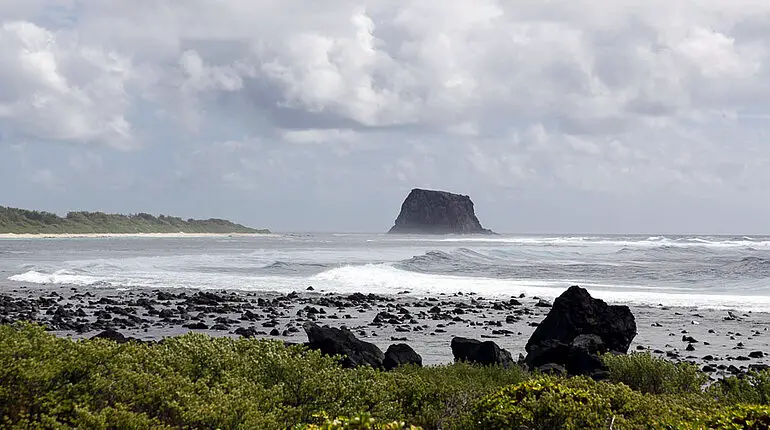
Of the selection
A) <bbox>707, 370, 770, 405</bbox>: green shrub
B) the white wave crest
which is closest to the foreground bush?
<bbox>707, 370, 770, 405</bbox>: green shrub

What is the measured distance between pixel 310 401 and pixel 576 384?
10.1 feet

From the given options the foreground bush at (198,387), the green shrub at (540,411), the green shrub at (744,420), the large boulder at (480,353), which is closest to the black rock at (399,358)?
the large boulder at (480,353)

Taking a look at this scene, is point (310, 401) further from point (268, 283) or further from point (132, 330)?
point (268, 283)

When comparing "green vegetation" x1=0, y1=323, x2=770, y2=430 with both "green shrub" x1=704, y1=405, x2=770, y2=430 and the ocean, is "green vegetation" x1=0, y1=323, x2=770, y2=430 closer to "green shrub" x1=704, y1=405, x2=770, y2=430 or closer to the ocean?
"green shrub" x1=704, y1=405, x2=770, y2=430

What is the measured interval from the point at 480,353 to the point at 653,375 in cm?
297

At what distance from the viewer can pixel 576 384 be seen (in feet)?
28.9

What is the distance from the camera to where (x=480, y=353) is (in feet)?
43.9

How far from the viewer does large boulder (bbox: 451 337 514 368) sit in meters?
13.2

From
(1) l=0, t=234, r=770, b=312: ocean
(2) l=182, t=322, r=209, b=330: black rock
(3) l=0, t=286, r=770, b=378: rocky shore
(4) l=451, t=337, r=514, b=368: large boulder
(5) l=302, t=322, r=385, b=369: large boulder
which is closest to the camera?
(5) l=302, t=322, r=385, b=369: large boulder

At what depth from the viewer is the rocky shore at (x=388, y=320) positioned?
1888cm

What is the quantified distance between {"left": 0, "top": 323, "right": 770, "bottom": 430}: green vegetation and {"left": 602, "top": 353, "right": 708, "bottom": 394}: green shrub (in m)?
1.36

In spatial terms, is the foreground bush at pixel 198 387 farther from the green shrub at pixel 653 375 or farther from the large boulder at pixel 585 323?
the large boulder at pixel 585 323

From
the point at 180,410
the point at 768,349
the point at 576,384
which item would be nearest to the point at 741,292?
the point at 768,349

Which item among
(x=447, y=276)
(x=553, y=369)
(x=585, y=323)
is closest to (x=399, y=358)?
(x=553, y=369)
